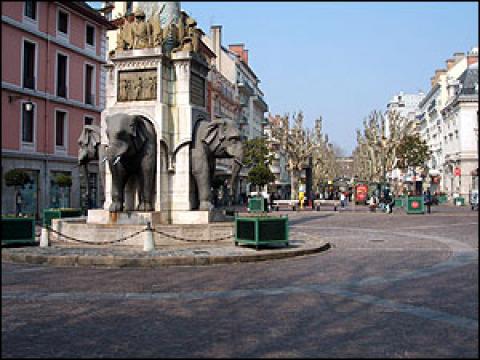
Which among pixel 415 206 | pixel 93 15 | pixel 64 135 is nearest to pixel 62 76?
pixel 64 135

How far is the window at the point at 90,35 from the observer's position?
39.7 m

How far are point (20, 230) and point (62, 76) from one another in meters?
24.8

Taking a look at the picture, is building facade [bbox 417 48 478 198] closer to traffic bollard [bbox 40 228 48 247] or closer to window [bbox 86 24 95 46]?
window [bbox 86 24 95 46]

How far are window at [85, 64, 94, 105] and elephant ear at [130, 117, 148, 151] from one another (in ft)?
89.1

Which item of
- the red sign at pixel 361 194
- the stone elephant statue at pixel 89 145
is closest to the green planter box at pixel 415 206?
the red sign at pixel 361 194

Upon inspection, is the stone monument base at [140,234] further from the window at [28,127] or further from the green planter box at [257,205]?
the green planter box at [257,205]

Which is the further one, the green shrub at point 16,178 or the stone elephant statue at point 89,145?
the green shrub at point 16,178

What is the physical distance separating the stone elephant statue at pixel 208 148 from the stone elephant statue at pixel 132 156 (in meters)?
1.28

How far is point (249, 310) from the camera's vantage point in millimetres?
7613

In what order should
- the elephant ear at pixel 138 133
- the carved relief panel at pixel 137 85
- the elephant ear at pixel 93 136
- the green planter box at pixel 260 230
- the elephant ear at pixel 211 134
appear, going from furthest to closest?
the elephant ear at pixel 93 136 → the elephant ear at pixel 211 134 → the carved relief panel at pixel 137 85 → the elephant ear at pixel 138 133 → the green planter box at pixel 260 230

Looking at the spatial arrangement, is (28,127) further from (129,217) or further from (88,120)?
(129,217)

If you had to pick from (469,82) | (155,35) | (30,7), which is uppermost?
(469,82)

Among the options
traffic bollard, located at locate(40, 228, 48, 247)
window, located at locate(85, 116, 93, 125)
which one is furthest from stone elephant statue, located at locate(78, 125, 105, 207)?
window, located at locate(85, 116, 93, 125)

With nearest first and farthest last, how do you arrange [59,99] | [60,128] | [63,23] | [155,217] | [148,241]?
1. [148,241]
2. [155,217]
3. [59,99]
4. [63,23]
5. [60,128]
